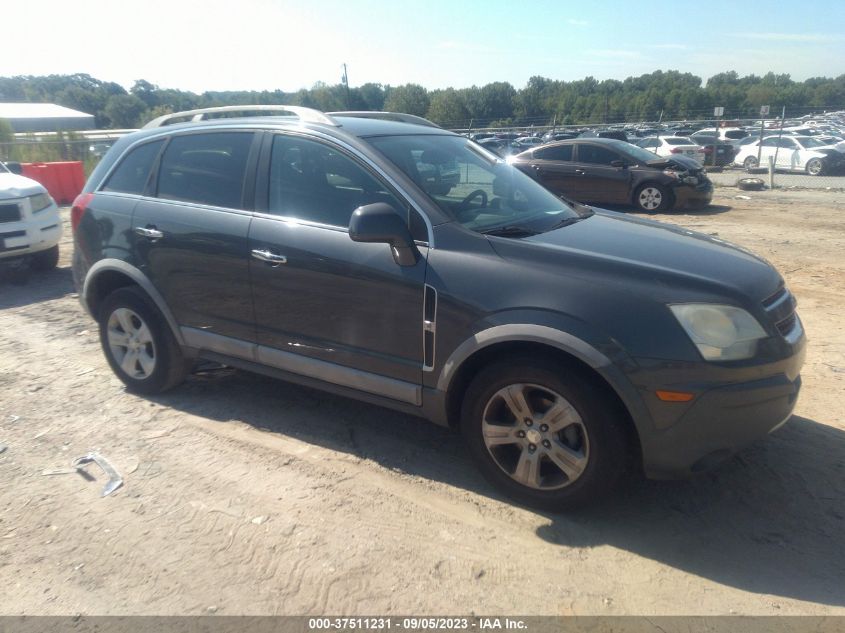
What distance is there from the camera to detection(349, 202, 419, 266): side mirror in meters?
3.27

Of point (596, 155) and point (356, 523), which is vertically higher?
point (596, 155)

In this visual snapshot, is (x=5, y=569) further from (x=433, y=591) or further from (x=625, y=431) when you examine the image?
(x=625, y=431)

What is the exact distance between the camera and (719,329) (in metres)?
2.90

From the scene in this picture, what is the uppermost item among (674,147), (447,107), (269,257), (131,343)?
(447,107)

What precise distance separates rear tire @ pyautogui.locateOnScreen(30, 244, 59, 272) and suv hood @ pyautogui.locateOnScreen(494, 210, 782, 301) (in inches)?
307

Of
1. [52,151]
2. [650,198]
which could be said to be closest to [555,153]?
[650,198]

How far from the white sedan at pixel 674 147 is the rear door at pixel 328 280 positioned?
22.2m

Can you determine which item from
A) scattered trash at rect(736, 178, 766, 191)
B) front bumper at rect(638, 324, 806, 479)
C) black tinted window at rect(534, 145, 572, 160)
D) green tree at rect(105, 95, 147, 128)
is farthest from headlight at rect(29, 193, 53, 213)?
green tree at rect(105, 95, 147, 128)

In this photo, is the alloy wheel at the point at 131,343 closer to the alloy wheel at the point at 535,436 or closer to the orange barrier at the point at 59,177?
the alloy wheel at the point at 535,436

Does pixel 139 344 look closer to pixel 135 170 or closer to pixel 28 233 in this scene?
pixel 135 170

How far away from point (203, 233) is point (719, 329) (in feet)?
9.82

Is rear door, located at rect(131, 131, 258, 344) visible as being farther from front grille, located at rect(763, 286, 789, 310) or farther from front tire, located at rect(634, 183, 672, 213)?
front tire, located at rect(634, 183, 672, 213)

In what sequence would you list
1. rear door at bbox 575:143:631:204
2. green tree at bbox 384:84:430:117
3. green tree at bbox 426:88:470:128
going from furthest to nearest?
green tree at bbox 384:84:430:117
green tree at bbox 426:88:470:128
rear door at bbox 575:143:631:204

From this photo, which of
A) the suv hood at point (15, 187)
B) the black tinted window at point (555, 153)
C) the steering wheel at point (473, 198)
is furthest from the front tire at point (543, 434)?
the black tinted window at point (555, 153)
